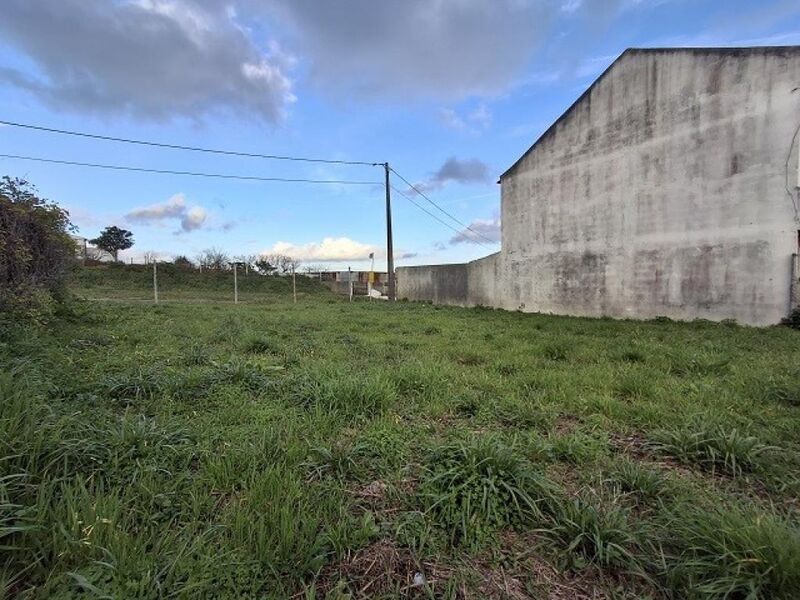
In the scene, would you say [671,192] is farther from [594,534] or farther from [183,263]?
[183,263]

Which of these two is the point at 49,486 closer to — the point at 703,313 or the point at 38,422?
the point at 38,422

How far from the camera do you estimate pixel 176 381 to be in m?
3.49

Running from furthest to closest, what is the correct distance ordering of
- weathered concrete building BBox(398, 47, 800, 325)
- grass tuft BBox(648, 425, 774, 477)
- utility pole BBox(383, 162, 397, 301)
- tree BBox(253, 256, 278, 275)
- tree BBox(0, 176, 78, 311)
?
tree BBox(253, 256, 278, 275)
utility pole BBox(383, 162, 397, 301)
weathered concrete building BBox(398, 47, 800, 325)
tree BBox(0, 176, 78, 311)
grass tuft BBox(648, 425, 774, 477)

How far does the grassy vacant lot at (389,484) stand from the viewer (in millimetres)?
1506

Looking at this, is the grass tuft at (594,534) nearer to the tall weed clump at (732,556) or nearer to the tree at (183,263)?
the tall weed clump at (732,556)

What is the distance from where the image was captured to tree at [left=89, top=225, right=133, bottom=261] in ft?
106

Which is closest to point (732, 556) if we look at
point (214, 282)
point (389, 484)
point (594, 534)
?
point (594, 534)

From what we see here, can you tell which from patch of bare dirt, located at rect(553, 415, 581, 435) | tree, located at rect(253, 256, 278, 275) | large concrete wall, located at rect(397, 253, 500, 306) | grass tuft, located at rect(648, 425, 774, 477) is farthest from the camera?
tree, located at rect(253, 256, 278, 275)

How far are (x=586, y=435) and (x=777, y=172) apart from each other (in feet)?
31.1

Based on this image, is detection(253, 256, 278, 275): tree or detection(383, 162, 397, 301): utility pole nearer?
detection(383, 162, 397, 301): utility pole

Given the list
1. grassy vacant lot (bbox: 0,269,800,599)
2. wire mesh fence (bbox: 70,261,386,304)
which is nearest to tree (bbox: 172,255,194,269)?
wire mesh fence (bbox: 70,261,386,304)

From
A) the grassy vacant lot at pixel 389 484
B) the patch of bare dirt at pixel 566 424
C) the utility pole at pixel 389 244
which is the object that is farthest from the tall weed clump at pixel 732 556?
the utility pole at pixel 389 244

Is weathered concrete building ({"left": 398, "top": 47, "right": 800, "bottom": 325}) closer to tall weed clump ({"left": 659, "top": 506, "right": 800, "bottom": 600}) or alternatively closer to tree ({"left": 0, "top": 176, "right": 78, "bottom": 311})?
tall weed clump ({"left": 659, "top": 506, "right": 800, "bottom": 600})

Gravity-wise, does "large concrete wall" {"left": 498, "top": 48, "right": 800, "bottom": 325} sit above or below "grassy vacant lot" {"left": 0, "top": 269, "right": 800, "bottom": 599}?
above
